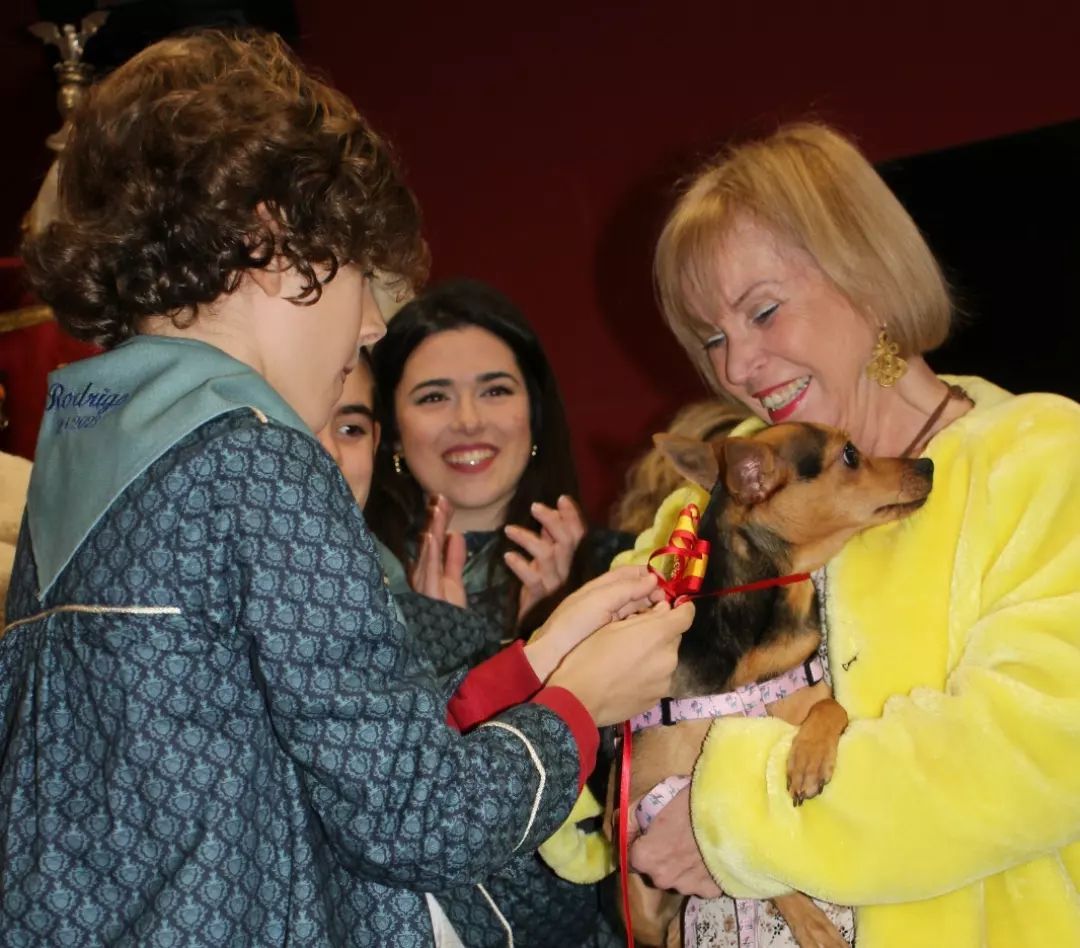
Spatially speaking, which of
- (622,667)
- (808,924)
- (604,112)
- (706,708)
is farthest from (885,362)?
(604,112)

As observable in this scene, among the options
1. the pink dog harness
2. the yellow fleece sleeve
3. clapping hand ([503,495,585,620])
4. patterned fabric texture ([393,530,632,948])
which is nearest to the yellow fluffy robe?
the yellow fleece sleeve

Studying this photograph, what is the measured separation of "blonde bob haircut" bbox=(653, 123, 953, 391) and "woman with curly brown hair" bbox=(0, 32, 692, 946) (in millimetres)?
757

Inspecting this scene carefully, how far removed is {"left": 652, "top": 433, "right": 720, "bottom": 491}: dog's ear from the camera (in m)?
2.01

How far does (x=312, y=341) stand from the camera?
1.31 m

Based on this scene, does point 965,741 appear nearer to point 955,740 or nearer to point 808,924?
point 955,740

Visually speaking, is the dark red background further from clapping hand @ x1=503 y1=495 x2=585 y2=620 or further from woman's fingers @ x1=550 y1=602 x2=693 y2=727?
woman's fingers @ x1=550 y1=602 x2=693 y2=727

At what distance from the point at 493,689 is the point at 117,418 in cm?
61

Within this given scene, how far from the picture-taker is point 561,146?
152 inches

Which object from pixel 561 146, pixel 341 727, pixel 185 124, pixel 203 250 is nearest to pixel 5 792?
pixel 341 727

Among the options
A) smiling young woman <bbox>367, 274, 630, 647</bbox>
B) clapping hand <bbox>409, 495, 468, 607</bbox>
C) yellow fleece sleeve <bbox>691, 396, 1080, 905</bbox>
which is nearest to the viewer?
yellow fleece sleeve <bbox>691, 396, 1080, 905</bbox>

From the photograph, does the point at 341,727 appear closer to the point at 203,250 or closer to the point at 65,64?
the point at 203,250

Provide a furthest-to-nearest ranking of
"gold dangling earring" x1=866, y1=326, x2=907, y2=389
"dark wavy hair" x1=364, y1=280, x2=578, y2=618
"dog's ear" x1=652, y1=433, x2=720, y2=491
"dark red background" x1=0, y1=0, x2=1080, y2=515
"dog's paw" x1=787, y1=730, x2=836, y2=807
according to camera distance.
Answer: "dark red background" x1=0, y1=0, x2=1080, y2=515 < "dark wavy hair" x1=364, y1=280, x2=578, y2=618 < "dog's ear" x1=652, y1=433, x2=720, y2=491 < "gold dangling earring" x1=866, y1=326, x2=907, y2=389 < "dog's paw" x1=787, y1=730, x2=836, y2=807

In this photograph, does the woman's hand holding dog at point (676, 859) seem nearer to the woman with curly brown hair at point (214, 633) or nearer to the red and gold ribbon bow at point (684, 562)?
the red and gold ribbon bow at point (684, 562)

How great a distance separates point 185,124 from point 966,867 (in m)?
1.14
